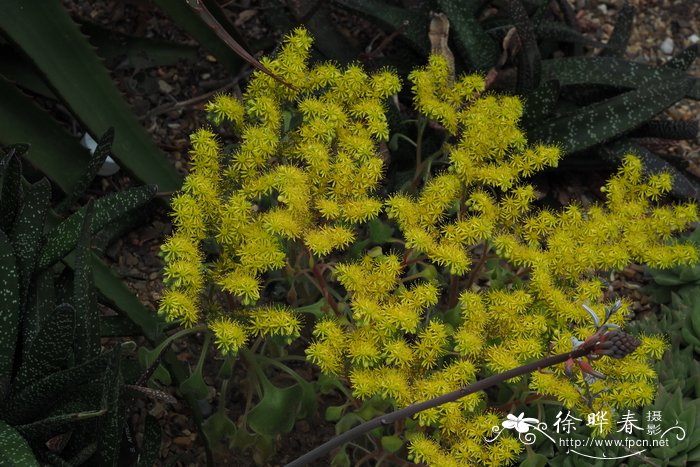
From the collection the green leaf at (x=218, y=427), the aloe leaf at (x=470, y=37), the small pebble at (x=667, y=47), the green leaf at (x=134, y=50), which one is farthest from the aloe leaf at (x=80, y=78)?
the small pebble at (x=667, y=47)

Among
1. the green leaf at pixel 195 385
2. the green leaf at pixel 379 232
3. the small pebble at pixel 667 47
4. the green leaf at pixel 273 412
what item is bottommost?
the small pebble at pixel 667 47

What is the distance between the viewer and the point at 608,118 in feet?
6.03

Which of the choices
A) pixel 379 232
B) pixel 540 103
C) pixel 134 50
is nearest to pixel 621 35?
pixel 540 103

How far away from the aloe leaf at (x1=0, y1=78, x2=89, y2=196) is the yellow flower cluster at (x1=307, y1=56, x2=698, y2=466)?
1.91 feet

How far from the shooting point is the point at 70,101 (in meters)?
1.47

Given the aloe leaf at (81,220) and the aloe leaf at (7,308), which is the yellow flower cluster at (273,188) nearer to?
the aloe leaf at (81,220)

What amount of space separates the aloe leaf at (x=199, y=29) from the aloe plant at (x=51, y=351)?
0.47 m

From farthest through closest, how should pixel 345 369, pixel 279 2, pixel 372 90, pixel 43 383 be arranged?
pixel 279 2 → pixel 372 90 → pixel 345 369 → pixel 43 383

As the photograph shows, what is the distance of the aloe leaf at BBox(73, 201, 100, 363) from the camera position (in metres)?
1.17

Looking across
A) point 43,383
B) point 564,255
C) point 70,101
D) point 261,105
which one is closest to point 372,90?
point 261,105

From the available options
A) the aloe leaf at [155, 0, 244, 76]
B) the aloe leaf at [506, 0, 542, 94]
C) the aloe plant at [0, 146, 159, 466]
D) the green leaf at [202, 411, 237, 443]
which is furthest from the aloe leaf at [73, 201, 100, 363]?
the aloe leaf at [506, 0, 542, 94]

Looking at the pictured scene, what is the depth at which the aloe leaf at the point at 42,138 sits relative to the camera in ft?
4.84

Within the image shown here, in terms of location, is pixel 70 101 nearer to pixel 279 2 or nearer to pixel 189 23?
pixel 189 23

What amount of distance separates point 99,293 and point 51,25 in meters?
0.46
